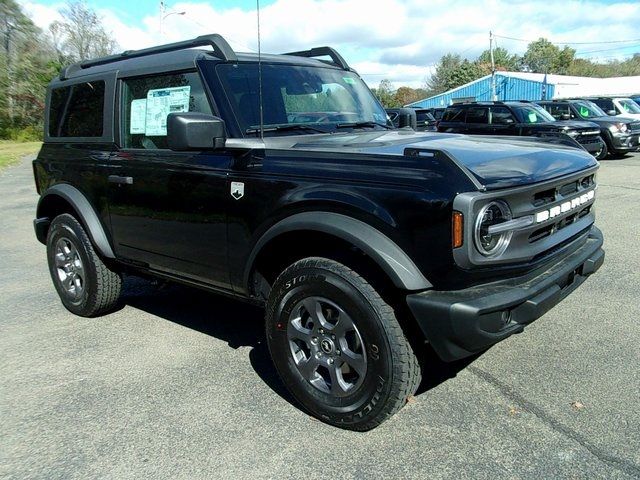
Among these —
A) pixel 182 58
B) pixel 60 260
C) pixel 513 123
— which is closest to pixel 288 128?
pixel 182 58

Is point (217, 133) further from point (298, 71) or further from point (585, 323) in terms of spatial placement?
point (585, 323)

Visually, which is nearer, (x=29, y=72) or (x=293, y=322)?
(x=293, y=322)

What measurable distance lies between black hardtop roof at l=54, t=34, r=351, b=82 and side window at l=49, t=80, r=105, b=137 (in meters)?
0.13

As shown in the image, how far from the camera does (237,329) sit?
4.50 metres

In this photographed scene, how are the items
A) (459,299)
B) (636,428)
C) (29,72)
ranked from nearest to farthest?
1. (459,299)
2. (636,428)
3. (29,72)

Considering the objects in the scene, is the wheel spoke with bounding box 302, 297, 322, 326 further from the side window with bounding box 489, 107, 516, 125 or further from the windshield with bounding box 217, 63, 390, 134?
the side window with bounding box 489, 107, 516, 125

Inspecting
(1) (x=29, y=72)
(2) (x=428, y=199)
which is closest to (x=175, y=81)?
(2) (x=428, y=199)

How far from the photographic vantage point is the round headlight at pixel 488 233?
8.32ft

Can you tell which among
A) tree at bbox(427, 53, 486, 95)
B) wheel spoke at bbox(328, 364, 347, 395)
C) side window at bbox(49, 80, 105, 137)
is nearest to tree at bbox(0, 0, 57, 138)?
side window at bbox(49, 80, 105, 137)

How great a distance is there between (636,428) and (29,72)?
39078 mm

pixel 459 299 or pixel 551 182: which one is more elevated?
pixel 551 182

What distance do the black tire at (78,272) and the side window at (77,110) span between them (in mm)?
738

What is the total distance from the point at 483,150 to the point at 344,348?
4.35ft

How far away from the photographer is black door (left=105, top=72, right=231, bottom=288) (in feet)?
11.5
